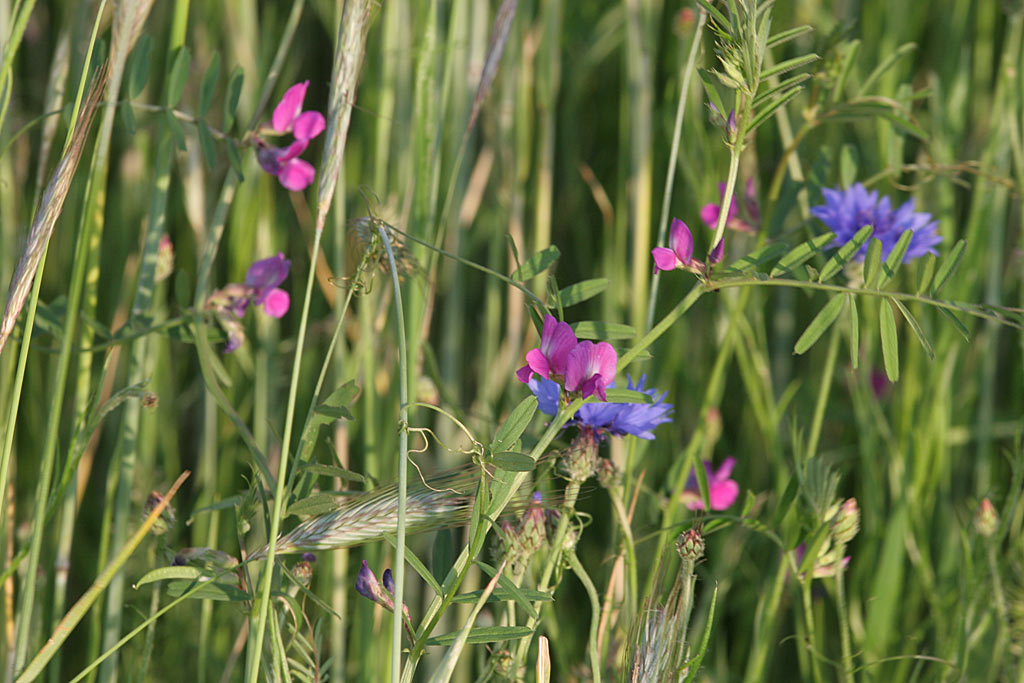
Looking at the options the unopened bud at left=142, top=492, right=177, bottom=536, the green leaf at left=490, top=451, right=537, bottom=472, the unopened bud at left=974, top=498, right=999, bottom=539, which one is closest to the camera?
the green leaf at left=490, top=451, right=537, bottom=472

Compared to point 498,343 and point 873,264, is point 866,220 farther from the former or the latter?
point 498,343

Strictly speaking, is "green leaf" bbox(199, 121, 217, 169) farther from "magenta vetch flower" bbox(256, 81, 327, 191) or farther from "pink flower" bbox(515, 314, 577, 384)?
"pink flower" bbox(515, 314, 577, 384)

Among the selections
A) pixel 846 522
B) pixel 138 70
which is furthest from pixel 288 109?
pixel 846 522

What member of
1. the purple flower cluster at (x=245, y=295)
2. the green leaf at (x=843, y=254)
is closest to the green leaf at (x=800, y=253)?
the green leaf at (x=843, y=254)

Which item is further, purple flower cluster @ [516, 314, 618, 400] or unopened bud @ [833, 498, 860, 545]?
unopened bud @ [833, 498, 860, 545]

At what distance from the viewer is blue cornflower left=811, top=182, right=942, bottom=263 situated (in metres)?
0.65

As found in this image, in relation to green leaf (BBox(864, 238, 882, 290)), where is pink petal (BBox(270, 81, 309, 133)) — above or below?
above

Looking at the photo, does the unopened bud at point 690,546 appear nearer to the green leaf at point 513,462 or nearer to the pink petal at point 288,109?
the green leaf at point 513,462

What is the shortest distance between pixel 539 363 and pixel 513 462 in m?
0.05

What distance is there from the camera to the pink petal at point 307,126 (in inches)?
24.9

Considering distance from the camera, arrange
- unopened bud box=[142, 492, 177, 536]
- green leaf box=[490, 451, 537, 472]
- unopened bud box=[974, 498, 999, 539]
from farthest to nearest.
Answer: unopened bud box=[974, 498, 999, 539]
unopened bud box=[142, 492, 177, 536]
green leaf box=[490, 451, 537, 472]

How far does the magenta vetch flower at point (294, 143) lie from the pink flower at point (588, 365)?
270 mm

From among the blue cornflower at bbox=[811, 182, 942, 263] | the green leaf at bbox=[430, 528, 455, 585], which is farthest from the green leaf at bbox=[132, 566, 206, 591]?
the blue cornflower at bbox=[811, 182, 942, 263]

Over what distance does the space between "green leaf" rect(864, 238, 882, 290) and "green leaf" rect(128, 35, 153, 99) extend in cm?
49
